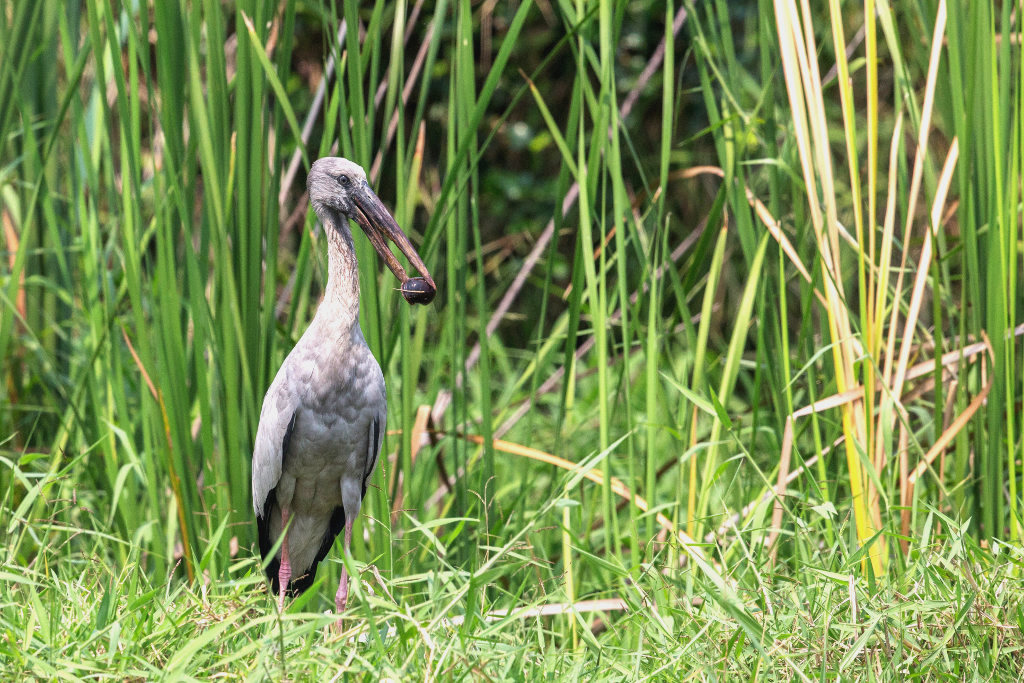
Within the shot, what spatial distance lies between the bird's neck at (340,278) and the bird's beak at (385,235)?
0.08m

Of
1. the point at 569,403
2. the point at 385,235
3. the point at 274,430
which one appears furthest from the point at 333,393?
the point at 569,403

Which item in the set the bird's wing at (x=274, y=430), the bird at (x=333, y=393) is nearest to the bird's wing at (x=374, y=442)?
the bird at (x=333, y=393)

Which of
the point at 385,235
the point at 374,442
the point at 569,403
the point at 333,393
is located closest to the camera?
the point at 385,235

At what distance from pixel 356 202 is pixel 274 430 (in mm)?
572

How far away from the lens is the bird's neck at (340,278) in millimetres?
2359

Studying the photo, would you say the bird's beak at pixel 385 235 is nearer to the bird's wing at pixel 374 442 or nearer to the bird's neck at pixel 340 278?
the bird's neck at pixel 340 278

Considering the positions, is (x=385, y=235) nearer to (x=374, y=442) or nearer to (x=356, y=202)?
(x=356, y=202)

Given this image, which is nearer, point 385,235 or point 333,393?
point 385,235

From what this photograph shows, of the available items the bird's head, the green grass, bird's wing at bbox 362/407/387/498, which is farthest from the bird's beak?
bird's wing at bbox 362/407/387/498

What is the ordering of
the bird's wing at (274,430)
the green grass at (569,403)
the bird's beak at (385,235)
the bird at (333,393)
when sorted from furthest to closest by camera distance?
the bird's wing at (274,430)
the bird at (333,393)
the bird's beak at (385,235)
the green grass at (569,403)

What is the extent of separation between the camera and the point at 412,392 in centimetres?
258

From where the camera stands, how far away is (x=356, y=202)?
2.33m

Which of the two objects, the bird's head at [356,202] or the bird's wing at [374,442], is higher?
the bird's head at [356,202]

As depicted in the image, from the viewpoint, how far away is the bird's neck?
92.9 inches
